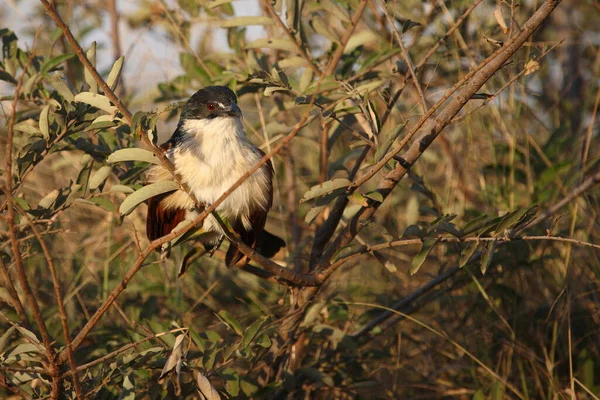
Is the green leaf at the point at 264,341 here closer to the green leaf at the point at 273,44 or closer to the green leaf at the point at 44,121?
the green leaf at the point at 44,121

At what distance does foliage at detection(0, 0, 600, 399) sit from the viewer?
268 centimetres

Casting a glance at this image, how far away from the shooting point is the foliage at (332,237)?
268 cm

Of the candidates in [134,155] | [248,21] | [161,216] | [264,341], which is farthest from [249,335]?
[248,21]

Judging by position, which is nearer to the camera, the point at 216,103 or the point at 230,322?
the point at 230,322

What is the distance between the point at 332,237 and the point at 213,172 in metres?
1.29

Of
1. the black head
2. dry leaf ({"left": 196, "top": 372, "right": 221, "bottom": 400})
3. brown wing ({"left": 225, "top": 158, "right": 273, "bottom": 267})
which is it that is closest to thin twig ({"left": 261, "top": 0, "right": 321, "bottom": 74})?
the black head

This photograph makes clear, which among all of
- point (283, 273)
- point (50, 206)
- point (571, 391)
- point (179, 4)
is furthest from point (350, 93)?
point (179, 4)

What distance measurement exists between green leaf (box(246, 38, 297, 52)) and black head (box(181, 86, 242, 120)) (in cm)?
33

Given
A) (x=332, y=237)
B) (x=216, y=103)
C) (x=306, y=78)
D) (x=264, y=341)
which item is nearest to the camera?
(x=264, y=341)

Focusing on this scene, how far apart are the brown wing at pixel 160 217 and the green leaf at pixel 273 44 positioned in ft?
2.94

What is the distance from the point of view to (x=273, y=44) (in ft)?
11.3

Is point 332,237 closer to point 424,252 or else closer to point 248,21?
point 248,21

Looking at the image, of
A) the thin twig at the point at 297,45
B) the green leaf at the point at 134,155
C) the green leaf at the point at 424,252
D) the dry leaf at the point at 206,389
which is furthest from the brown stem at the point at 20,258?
the thin twig at the point at 297,45

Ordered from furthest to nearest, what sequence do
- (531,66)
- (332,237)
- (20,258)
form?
(332,237) < (531,66) < (20,258)
